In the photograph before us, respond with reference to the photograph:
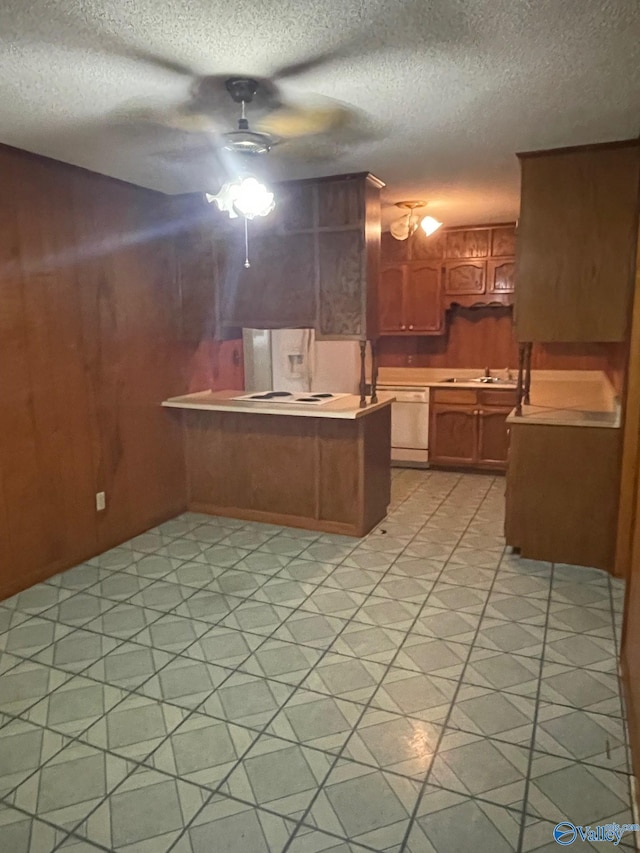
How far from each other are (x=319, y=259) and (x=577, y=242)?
1575mm

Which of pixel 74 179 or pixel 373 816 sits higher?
pixel 74 179

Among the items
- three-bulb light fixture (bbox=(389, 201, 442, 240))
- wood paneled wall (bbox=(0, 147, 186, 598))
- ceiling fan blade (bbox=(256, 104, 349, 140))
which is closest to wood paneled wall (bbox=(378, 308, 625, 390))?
three-bulb light fixture (bbox=(389, 201, 442, 240))

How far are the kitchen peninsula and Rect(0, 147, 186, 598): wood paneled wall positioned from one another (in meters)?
0.28

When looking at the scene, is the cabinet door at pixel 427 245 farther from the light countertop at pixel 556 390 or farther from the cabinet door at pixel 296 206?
the cabinet door at pixel 296 206

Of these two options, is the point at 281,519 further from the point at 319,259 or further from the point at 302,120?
the point at 302,120

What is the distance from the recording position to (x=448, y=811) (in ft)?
5.79

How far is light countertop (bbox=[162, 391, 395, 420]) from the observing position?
3865 mm

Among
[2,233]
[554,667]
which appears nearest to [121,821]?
[554,667]

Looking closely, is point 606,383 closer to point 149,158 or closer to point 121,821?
point 149,158

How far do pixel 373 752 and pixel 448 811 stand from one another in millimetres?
324

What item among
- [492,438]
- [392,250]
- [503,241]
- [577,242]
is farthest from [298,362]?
[577,242]

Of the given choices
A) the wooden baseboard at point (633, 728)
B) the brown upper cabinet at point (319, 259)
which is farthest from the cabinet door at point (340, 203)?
the wooden baseboard at point (633, 728)

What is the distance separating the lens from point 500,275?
18.3 feet

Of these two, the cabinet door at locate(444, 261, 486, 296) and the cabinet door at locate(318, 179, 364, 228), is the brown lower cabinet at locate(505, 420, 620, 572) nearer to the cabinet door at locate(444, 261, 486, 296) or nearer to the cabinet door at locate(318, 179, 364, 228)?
the cabinet door at locate(318, 179, 364, 228)
